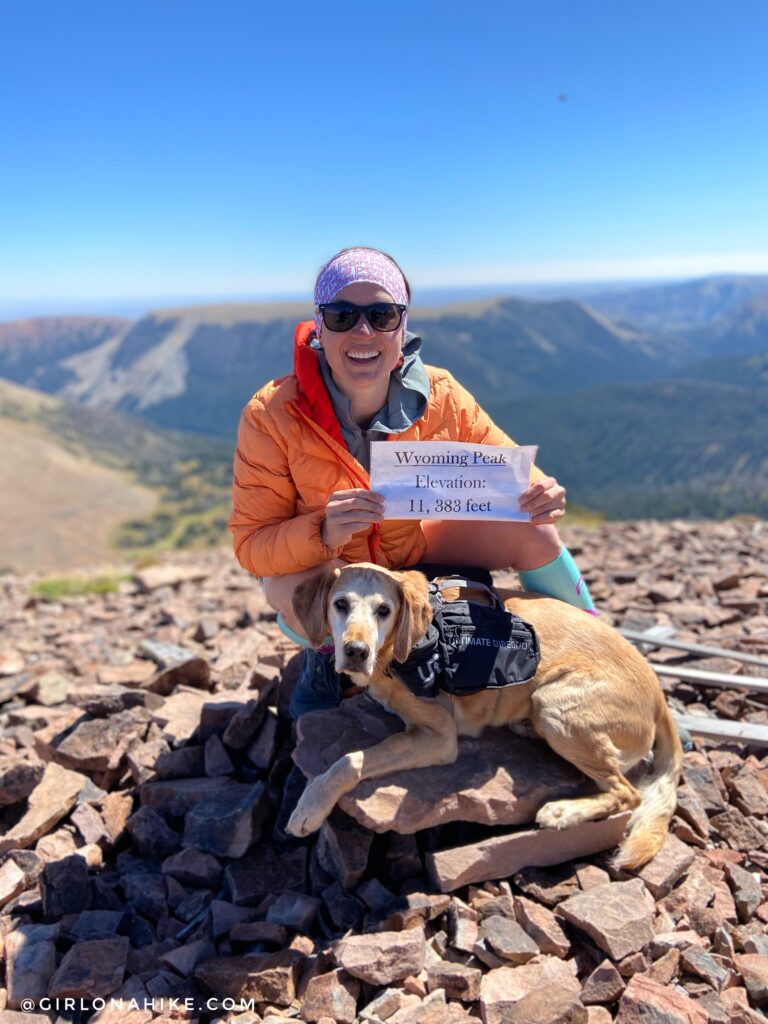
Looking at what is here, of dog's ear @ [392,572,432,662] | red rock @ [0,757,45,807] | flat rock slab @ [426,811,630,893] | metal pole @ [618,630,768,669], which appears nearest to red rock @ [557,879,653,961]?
flat rock slab @ [426,811,630,893]

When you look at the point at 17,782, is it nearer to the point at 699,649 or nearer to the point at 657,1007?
the point at 657,1007

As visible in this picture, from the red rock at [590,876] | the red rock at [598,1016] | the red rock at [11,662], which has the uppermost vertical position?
the red rock at [590,876]

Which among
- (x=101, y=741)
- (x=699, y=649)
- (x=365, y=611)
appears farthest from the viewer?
(x=699, y=649)

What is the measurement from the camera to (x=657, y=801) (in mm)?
4469

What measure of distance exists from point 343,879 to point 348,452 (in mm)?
2644

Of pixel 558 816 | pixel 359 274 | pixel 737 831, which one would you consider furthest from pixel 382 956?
pixel 359 274

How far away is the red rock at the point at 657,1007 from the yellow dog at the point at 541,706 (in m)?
0.80

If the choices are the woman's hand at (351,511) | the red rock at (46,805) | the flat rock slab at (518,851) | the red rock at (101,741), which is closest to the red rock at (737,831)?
the flat rock slab at (518,851)

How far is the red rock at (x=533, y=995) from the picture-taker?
3289 millimetres

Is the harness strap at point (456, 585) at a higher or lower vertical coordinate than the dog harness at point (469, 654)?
higher

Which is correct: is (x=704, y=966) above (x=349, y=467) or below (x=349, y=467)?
below

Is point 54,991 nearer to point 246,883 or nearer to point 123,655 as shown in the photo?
point 246,883

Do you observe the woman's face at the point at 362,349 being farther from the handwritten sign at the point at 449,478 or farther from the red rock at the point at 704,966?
the red rock at the point at 704,966

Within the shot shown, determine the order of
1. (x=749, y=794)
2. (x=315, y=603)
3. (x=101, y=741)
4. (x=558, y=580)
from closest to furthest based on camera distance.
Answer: (x=315, y=603) → (x=749, y=794) → (x=558, y=580) → (x=101, y=741)
